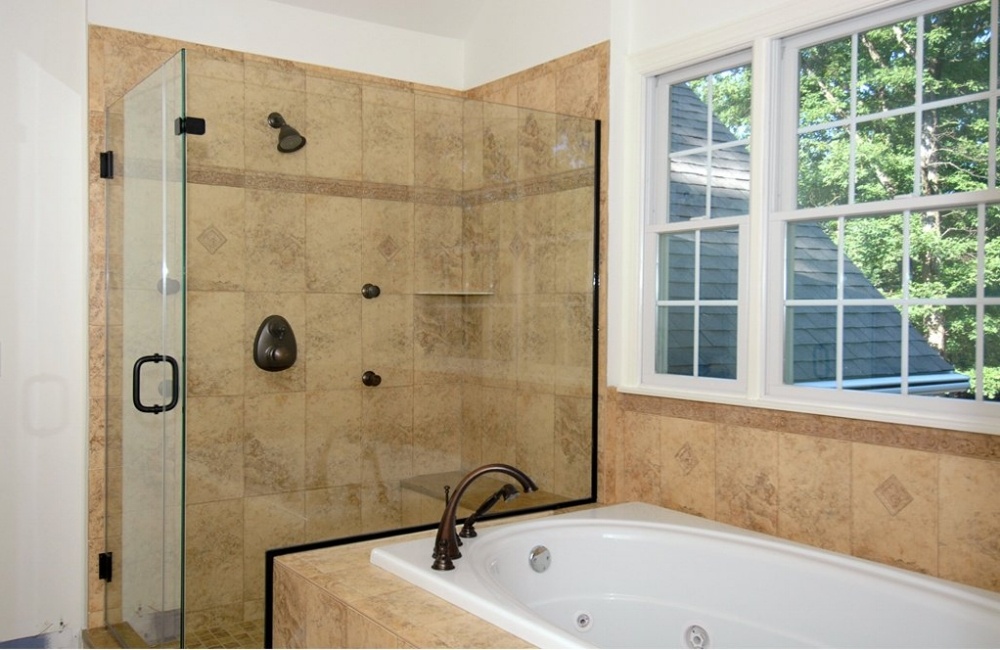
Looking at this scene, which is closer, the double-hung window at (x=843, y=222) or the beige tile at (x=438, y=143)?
the double-hung window at (x=843, y=222)

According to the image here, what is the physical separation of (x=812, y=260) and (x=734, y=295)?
1.09 feet

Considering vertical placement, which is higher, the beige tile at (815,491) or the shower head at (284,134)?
the shower head at (284,134)

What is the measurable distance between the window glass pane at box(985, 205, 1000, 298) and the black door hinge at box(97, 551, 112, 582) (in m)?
3.14

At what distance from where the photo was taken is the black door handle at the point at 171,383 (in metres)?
2.67

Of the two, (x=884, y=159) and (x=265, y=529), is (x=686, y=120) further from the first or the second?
(x=265, y=529)

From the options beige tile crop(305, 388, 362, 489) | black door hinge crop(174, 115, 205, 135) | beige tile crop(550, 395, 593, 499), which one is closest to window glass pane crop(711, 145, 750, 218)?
beige tile crop(550, 395, 593, 499)

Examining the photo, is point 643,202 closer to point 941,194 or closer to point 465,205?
point 465,205

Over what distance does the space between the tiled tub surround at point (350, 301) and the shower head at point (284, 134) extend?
0.09ft

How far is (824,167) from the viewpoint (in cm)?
280

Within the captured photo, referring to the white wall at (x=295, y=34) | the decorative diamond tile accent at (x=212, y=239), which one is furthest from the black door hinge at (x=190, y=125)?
the white wall at (x=295, y=34)

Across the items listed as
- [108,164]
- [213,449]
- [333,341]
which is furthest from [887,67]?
[108,164]

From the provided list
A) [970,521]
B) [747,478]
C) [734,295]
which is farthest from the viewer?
[734,295]

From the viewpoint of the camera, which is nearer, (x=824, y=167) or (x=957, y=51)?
(x=957, y=51)

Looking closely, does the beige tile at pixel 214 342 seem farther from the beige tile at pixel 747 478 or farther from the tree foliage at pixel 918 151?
the tree foliage at pixel 918 151
